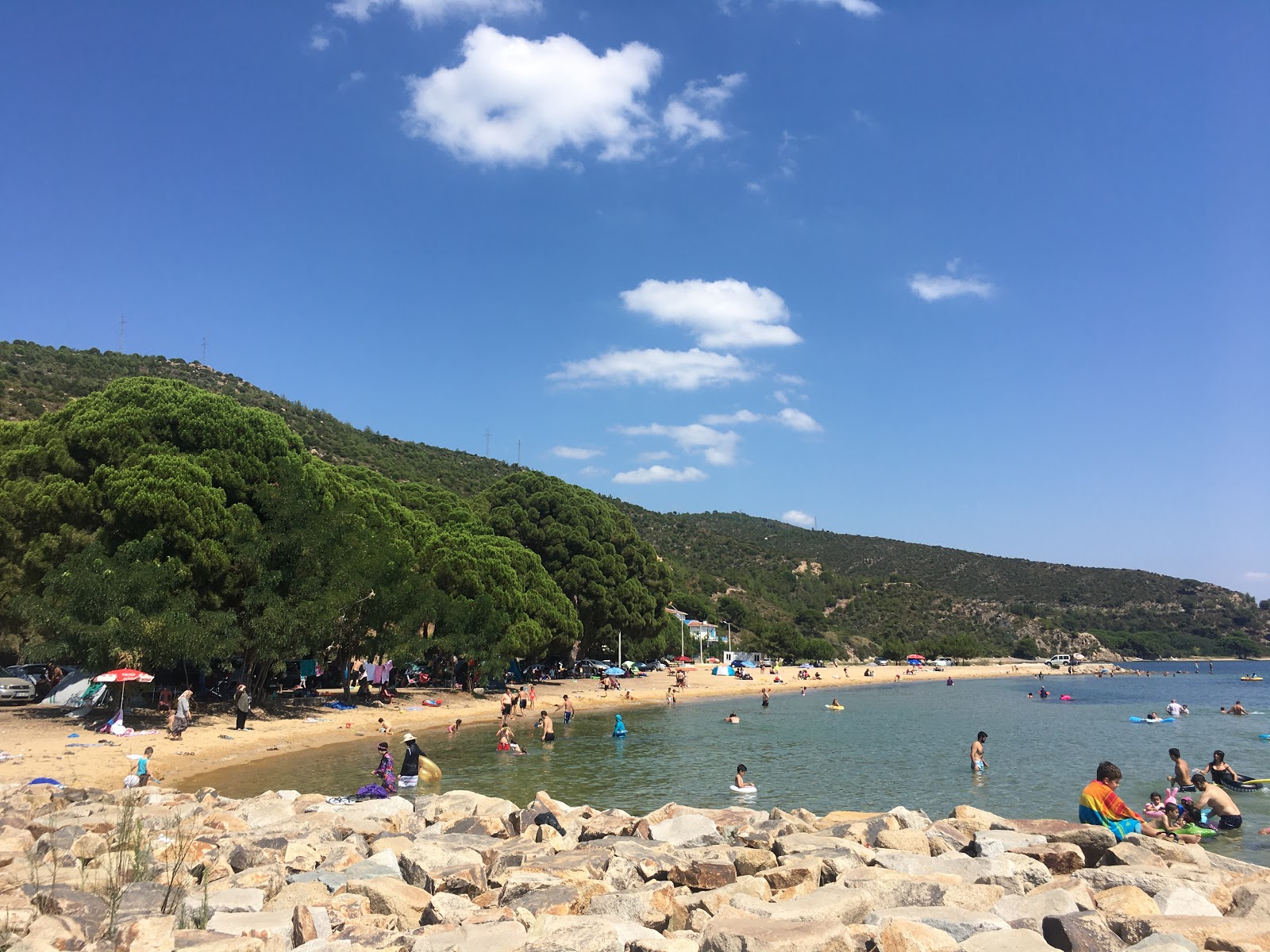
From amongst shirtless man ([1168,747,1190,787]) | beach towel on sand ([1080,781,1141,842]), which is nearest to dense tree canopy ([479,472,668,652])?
shirtless man ([1168,747,1190,787])

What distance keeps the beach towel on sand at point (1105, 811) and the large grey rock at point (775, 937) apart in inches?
265

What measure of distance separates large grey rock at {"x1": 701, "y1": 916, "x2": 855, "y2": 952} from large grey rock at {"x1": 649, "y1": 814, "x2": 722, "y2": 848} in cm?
498

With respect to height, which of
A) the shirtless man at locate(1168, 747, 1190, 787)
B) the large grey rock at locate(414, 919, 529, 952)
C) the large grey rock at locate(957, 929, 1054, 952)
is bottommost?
the shirtless man at locate(1168, 747, 1190, 787)

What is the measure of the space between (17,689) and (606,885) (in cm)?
3029

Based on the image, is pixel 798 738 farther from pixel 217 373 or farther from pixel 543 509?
pixel 217 373

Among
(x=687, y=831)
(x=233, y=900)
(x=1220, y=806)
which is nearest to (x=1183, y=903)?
(x=687, y=831)

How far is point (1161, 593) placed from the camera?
144375 millimetres

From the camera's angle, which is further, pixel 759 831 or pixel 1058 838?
pixel 759 831

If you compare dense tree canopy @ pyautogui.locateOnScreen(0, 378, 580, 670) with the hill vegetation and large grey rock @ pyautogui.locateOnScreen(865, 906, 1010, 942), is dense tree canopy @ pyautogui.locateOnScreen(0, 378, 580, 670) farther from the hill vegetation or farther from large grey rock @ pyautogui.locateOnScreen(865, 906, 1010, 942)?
large grey rock @ pyautogui.locateOnScreen(865, 906, 1010, 942)

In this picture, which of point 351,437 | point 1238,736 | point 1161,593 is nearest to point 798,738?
point 1238,736

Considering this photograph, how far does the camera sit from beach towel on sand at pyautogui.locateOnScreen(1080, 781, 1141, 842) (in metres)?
11.4

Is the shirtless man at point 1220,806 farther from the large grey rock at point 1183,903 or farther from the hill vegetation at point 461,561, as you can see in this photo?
the hill vegetation at point 461,561

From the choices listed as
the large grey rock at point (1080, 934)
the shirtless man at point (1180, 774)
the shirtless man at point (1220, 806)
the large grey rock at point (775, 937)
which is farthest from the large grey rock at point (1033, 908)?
the shirtless man at point (1180, 774)

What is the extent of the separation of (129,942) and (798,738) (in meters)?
29.7
